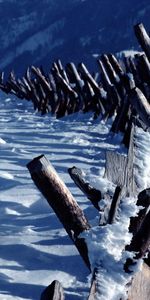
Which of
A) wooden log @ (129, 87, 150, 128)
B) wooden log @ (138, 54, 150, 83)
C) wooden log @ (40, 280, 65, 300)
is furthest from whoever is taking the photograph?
wooden log @ (138, 54, 150, 83)

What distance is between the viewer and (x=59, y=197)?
1969 mm

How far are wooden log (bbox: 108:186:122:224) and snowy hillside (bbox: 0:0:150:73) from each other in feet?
296

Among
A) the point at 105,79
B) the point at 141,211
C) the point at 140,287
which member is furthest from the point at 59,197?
the point at 105,79

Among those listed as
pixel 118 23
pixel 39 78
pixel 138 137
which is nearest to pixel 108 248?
pixel 138 137

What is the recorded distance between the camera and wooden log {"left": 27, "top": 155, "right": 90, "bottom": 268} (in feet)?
6.10

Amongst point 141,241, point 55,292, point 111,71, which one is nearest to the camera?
point 55,292

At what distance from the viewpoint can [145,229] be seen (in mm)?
1933

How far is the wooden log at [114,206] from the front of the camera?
2010mm

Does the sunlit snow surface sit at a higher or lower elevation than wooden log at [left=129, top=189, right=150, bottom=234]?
lower

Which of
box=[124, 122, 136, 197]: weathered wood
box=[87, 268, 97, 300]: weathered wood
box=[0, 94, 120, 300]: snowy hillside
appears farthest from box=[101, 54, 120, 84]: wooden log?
box=[87, 268, 97, 300]: weathered wood

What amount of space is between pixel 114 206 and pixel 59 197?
186mm

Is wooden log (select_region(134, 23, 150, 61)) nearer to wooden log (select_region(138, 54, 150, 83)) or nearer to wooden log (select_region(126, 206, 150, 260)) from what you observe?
wooden log (select_region(138, 54, 150, 83))

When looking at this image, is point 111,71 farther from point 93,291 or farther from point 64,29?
point 64,29

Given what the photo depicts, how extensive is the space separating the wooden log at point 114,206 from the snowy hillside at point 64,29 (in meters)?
90.1
